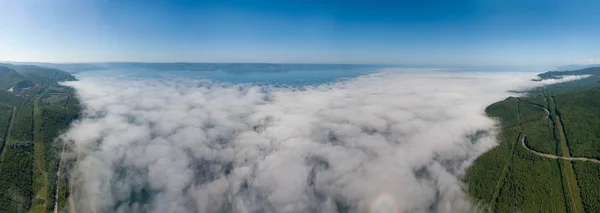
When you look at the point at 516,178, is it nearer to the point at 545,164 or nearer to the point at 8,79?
the point at 545,164

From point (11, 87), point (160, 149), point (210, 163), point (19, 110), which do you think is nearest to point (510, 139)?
point (210, 163)

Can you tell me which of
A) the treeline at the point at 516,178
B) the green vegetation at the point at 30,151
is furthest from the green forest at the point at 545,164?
the green vegetation at the point at 30,151

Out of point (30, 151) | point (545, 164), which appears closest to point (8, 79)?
point (30, 151)

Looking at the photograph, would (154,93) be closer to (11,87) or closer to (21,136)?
(11,87)

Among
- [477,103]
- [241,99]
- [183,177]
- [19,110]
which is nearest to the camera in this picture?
[183,177]

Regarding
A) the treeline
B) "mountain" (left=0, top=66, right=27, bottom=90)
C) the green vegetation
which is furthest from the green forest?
"mountain" (left=0, top=66, right=27, bottom=90)

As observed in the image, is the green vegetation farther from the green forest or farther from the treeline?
the green forest
